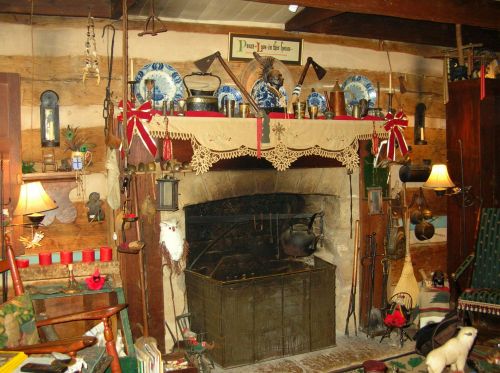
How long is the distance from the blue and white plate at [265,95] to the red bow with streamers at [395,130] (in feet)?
2.94

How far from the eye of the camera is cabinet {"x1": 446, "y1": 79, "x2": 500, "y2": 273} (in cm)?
481

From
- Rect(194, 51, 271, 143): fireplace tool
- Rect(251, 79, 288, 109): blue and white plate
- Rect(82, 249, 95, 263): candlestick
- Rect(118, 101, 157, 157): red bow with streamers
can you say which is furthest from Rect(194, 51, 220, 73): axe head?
Rect(82, 249, 95, 263): candlestick

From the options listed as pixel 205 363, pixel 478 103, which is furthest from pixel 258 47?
pixel 205 363

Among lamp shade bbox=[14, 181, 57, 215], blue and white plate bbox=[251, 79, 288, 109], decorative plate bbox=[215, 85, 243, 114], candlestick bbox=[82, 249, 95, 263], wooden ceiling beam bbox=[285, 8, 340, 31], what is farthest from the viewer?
blue and white plate bbox=[251, 79, 288, 109]

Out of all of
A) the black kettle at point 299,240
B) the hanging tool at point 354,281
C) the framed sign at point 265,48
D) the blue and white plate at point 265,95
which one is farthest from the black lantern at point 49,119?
the hanging tool at point 354,281

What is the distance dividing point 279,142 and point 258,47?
84cm

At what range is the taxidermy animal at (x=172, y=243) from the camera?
390 cm

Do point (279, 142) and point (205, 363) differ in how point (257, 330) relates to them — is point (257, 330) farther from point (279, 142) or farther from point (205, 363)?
point (279, 142)

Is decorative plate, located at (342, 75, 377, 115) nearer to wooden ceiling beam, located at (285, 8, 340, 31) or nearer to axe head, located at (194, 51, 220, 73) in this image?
wooden ceiling beam, located at (285, 8, 340, 31)

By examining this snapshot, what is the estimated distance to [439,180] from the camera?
4.50 metres

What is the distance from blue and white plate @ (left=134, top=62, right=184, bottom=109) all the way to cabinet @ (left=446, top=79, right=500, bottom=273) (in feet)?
8.72

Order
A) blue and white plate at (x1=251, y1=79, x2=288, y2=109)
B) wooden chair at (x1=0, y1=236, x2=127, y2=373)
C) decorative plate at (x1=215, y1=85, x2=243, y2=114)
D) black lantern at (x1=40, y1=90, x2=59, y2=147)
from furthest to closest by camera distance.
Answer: blue and white plate at (x1=251, y1=79, x2=288, y2=109) < decorative plate at (x1=215, y1=85, x2=243, y2=114) < black lantern at (x1=40, y1=90, x2=59, y2=147) < wooden chair at (x1=0, y1=236, x2=127, y2=373)

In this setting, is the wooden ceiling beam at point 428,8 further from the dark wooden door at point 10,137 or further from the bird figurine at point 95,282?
the bird figurine at point 95,282

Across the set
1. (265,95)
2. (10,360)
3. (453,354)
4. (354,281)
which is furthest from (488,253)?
(10,360)
